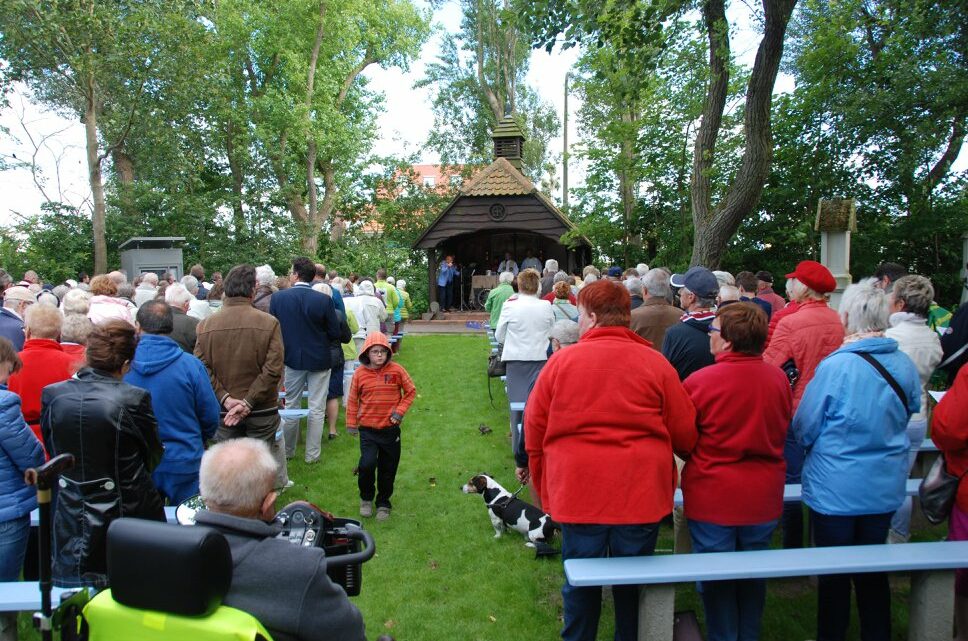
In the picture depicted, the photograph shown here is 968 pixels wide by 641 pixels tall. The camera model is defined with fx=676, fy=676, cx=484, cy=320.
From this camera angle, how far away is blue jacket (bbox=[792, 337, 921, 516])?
317 centimetres

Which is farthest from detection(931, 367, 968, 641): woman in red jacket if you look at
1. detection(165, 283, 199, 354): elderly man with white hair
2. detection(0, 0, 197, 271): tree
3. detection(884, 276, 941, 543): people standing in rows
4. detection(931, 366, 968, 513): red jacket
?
detection(0, 0, 197, 271): tree

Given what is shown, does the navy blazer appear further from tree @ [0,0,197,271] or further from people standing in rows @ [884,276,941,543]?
tree @ [0,0,197,271]

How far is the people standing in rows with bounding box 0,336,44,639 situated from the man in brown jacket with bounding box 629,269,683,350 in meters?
3.93

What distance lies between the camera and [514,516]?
5.05m

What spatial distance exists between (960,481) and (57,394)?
4.26 m

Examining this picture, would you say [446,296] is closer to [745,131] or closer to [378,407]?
[745,131]

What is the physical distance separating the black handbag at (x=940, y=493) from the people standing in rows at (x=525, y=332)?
3.57 m

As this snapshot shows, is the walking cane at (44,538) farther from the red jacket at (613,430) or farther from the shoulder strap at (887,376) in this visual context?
the shoulder strap at (887,376)

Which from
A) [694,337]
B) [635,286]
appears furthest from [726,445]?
[635,286]

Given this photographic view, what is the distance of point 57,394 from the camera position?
3.07m

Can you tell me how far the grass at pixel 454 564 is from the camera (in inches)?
154

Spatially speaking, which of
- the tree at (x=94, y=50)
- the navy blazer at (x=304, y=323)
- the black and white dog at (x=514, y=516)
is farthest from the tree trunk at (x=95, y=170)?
the black and white dog at (x=514, y=516)

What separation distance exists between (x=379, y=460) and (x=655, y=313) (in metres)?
2.49

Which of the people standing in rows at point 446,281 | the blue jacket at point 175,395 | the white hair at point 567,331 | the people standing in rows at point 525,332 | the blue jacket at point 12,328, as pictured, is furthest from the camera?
the people standing in rows at point 446,281
